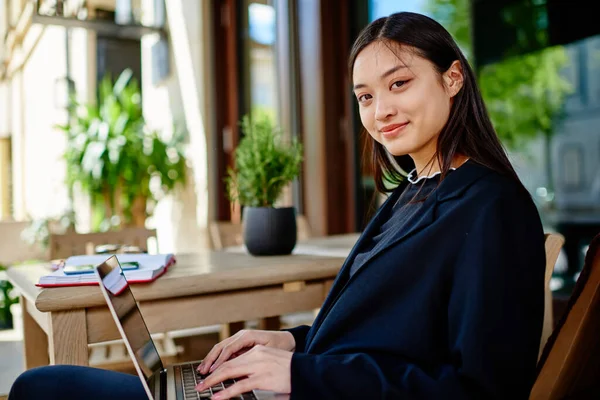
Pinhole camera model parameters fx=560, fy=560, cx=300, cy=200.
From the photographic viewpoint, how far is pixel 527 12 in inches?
128

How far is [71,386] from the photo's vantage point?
990mm

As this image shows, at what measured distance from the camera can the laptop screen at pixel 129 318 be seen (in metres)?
0.89

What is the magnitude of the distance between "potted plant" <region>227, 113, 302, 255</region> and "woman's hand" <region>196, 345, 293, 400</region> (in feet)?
3.35

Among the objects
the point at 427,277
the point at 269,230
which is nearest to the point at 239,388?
the point at 427,277

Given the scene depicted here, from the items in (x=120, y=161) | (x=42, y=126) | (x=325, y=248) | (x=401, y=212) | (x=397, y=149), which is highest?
(x=42, y=126)

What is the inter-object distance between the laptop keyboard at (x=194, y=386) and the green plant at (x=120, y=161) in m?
4.10

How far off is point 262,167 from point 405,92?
0.90 m

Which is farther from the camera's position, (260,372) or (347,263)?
(347,263)

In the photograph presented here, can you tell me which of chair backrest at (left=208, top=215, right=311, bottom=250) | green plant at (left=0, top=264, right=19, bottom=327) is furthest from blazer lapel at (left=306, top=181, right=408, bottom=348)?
green plant at (left=0, top=264, right=19, bottom=327)

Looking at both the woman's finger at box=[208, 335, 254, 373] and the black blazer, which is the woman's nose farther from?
the woman's finger at box=[208, 335, 254, 373]

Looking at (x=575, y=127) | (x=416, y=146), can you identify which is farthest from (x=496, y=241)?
(x=575, y=127)

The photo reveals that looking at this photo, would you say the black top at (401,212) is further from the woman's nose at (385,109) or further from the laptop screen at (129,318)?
the laptop screen at (129,318)

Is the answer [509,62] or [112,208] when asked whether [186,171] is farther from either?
[509,62]

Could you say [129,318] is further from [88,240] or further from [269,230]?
[88,240]
